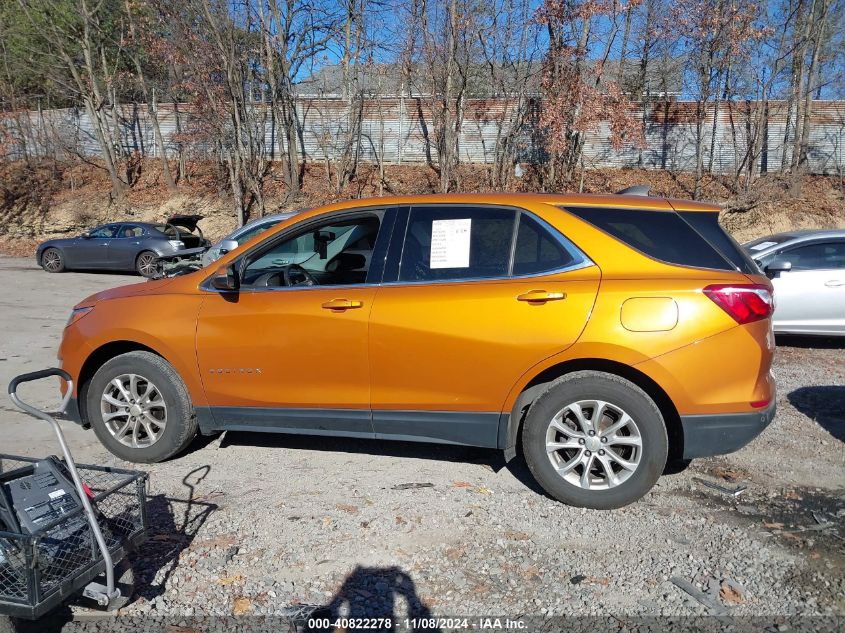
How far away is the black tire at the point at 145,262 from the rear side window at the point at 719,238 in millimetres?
15555

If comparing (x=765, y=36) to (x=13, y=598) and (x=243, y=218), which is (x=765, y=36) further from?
(x=13, y=598)

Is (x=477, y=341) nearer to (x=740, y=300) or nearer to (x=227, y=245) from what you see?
(x=740, y=300)

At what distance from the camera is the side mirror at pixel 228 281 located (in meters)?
4.49

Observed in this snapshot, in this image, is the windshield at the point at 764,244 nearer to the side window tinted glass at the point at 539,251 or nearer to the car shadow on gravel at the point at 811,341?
the car shadow on gravel at the point at 811,341

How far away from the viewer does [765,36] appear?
1795cm

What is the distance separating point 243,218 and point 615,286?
Answer: 20943 millimetres

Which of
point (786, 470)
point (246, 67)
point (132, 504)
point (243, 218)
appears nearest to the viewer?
point (132, 504)

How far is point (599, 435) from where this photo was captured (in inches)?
155

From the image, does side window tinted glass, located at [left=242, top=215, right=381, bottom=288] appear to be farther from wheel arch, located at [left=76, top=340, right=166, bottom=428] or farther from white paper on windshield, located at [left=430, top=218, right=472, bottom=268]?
wheel arch, located at [left=76, top=340, right=166, bottom=428]

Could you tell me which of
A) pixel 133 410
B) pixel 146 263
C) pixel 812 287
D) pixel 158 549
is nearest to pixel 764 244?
pixel 812 287

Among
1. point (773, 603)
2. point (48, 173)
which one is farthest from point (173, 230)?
point (773, 603)

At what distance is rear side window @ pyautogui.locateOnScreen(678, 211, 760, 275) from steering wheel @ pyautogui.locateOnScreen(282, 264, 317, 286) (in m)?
2.53

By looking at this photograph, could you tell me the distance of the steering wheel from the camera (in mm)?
4707

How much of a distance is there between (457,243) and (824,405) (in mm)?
4169
